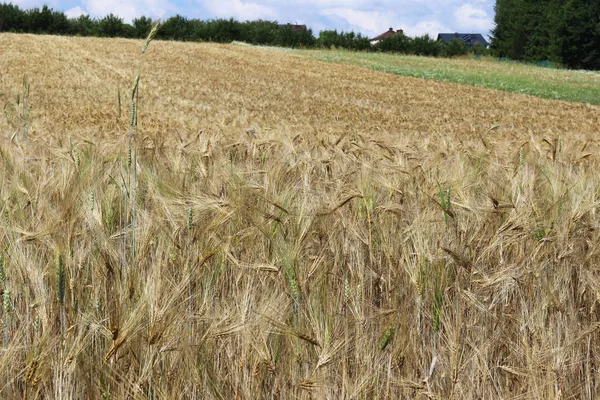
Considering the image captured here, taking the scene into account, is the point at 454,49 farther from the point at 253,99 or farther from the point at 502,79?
the point at 253,99

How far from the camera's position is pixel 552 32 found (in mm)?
42031

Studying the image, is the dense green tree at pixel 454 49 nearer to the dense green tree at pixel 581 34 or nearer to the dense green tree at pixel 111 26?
the dense green tree at pixel 581 34

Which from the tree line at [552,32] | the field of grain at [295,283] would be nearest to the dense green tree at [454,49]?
the tree line at [552,32]

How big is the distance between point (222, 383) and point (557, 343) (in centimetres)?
92

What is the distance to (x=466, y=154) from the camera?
3.40 metres

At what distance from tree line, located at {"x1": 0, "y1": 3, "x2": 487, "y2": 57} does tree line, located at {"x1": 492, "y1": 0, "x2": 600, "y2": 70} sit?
17.9ft

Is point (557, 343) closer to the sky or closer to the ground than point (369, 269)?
closer to the ground

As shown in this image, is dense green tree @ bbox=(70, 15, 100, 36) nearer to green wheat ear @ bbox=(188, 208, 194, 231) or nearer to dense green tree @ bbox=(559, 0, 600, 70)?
dense green tree @ bbox=(559, 0, 600, 70)

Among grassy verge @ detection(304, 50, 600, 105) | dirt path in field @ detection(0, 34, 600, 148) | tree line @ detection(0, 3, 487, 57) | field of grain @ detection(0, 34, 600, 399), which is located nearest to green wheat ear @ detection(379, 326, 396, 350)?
field of grain @ detection(0, 34, 600, 399)

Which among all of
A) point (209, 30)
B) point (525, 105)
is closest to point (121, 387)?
point (525, 105)

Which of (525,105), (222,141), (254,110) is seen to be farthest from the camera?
(525,105)

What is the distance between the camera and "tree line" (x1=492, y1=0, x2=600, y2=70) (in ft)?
129

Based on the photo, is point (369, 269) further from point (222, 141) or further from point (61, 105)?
point (61, 105)

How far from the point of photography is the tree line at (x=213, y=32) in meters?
40.4
